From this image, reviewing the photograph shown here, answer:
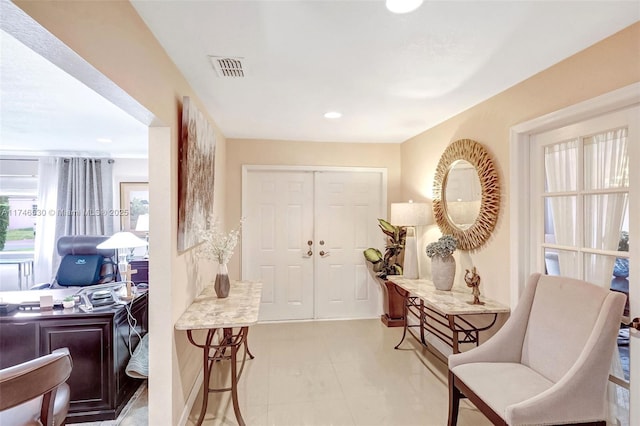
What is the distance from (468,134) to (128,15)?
2687 millimetres

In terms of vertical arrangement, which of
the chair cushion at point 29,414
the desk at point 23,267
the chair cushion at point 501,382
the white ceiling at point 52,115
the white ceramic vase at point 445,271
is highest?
the white ceiling at point 52,115

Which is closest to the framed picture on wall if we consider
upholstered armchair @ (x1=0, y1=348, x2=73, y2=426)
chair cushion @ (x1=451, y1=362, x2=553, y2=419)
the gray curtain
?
the gray curtain

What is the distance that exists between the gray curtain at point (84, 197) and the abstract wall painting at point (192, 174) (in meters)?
3.19

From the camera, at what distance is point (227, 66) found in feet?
6.88

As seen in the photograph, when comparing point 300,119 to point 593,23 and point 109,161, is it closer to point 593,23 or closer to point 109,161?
point 593,23

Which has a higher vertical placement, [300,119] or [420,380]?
[300,119]

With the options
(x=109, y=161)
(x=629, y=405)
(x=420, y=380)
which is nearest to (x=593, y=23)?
(x=629, y=405)

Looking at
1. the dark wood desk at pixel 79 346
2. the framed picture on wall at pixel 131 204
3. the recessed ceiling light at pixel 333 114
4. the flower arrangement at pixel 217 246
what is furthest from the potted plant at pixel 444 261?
the framed picture on wall at pixel 131 204

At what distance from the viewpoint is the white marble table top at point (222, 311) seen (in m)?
2.06

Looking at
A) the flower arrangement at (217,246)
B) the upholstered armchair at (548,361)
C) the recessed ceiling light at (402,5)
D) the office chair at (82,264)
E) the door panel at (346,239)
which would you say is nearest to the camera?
the recessed ceiling light at (402,5)

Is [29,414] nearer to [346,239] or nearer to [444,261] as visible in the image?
[444,261]

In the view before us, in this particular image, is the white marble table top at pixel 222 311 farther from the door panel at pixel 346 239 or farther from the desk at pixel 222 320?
the door panel at pixel 346 239

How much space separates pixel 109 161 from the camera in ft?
16.7

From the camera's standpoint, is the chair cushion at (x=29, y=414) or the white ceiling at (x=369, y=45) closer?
the chair cushion at (x=29, y=414)
